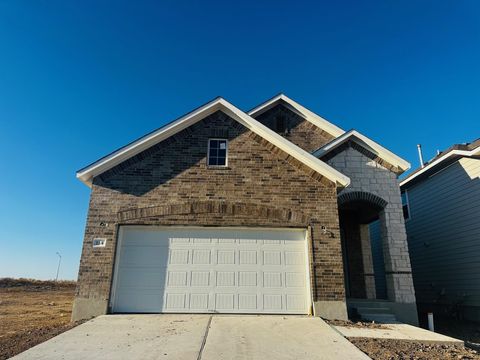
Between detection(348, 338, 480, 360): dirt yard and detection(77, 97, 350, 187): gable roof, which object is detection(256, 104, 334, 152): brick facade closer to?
detection(77, 97, 350, 187): gable roof

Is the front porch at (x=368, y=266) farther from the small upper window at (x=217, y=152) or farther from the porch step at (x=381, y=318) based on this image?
the small upper window at (x=217, y=152)

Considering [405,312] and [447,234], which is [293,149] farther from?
[447,234]

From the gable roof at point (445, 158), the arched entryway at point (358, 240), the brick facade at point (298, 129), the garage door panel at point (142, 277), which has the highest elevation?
the brick facade at point (298, 129)

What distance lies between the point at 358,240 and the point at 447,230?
3.76 meters

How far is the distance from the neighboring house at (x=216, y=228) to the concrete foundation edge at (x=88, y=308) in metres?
0.03

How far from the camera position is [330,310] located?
29.4 feet

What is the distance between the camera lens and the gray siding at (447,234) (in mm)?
12461

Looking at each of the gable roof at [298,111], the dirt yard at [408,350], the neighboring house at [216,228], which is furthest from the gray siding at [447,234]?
the dirt yard at [408,350]

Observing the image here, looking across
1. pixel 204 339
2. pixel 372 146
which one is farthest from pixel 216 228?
pixel 372 146

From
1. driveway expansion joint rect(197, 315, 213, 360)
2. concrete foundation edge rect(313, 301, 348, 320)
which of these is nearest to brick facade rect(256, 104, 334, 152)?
concrete foundation edge rect(313, 301, 348, 320)

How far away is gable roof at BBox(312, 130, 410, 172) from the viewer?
12.0 m

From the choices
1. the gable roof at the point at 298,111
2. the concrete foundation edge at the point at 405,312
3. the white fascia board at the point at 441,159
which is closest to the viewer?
the concrete foundation edge at the point at 405,312

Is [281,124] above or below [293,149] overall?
above

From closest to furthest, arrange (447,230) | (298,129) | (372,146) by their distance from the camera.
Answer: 1. (372,146)
2. (447,230)
3. (298,129)
